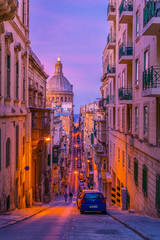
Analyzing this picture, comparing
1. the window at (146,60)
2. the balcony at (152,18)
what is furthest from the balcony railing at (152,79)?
the window at (146,60)

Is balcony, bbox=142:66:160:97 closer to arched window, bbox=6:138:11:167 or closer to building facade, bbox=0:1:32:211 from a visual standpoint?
building facade, bbox=0:1:32:211

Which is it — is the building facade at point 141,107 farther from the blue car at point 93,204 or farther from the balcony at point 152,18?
the blue car at point 93,204

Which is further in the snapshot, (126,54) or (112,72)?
(112,72)

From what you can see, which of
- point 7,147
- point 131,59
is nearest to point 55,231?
point 7,147

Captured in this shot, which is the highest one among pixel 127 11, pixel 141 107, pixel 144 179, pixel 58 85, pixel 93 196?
pixel 58 85

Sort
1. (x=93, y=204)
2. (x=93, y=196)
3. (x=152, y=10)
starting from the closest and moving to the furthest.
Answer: (x=152, y=10)
(x=93, y=204)
(x=93, y=196)

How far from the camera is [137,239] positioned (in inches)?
287

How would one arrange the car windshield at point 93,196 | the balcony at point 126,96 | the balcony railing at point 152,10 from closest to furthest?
the balcony railing at point 152,10
the car windshield at point 93,196
the balcony at point 126,96

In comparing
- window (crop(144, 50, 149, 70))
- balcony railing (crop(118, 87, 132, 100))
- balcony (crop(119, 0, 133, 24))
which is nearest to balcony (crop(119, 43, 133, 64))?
balcony (crop(119, 0, 133, 24))

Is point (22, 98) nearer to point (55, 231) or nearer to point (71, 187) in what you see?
point (55, 231)

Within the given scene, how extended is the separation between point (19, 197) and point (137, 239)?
1252cm

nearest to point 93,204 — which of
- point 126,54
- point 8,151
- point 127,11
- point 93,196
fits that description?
point 93,196

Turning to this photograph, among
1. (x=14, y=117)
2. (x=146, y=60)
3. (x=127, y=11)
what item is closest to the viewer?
(x=146, y=60)

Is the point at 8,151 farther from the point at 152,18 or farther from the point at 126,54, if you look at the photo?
the point at 152,18
